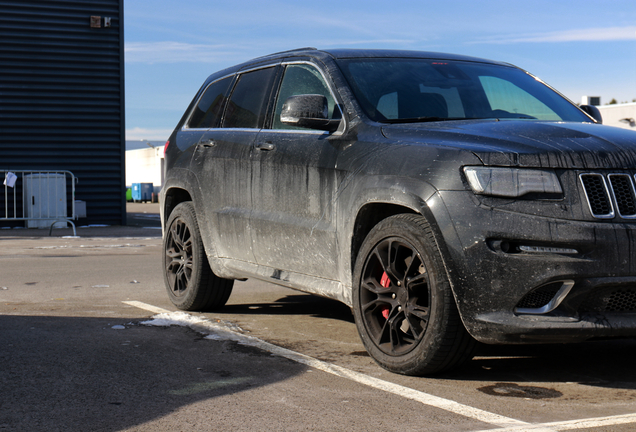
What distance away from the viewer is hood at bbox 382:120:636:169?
385cm

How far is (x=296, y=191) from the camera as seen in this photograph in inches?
202

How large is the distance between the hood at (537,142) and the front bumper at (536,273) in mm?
264

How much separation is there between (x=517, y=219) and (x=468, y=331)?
0.61 meters

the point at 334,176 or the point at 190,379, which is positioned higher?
the point at 334,176

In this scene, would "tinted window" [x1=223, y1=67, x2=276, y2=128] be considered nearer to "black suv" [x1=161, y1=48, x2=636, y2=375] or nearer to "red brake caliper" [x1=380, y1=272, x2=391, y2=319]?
"black suv" [x1=161, y1=48, x2=636, y2=375]

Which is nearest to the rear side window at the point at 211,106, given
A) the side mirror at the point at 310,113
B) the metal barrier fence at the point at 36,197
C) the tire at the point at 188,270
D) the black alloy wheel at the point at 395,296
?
the tire at the point at 188,270

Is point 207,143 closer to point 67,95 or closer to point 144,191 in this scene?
point 67,95

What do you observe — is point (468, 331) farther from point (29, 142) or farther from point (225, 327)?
point (29, 142)

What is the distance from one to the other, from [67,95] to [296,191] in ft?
51.4

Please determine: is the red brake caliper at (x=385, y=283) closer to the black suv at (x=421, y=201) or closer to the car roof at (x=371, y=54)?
Result: the black suv at (x=421, y=201)

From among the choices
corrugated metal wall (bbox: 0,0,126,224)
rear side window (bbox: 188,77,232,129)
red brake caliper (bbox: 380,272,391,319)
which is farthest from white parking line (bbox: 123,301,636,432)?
corrugated metal wall (bbox: 0,0,126,224)

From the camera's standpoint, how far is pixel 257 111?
5.84 metres

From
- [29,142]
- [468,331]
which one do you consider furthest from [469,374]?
Answer: [29,142]

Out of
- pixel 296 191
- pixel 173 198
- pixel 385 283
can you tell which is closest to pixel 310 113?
pixel 296 191
